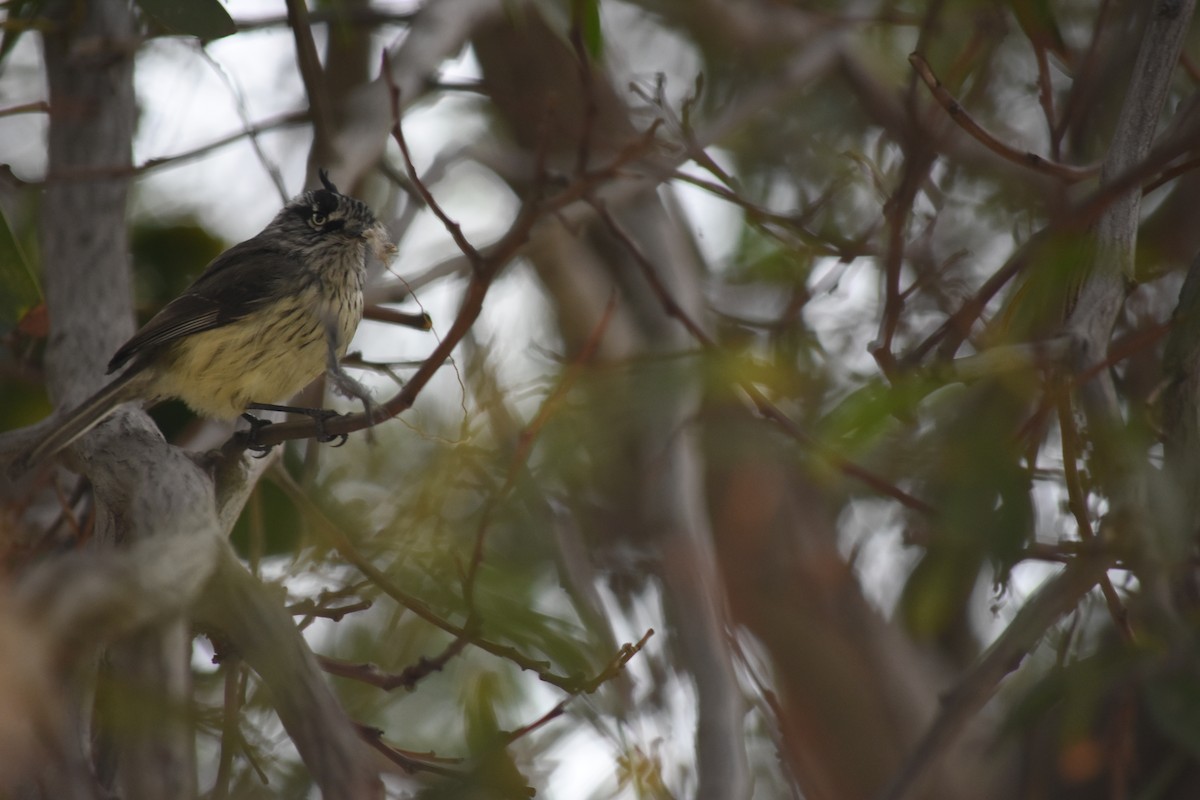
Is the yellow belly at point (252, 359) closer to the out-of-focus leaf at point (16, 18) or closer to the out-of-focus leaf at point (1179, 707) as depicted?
the out-of-focus leaf at point (16, 18)

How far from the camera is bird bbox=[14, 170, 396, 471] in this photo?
3391 mm

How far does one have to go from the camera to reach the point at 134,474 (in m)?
2.15

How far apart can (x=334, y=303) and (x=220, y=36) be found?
2.93ft

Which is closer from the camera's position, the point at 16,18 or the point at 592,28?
the point at 592,28

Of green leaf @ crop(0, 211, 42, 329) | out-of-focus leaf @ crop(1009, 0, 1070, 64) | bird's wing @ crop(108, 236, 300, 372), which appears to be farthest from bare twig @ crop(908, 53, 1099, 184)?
green leaf @ crop(0, 211, 42, 329)

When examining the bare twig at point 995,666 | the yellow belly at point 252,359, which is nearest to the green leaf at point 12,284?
the yellow belly at point 252,359

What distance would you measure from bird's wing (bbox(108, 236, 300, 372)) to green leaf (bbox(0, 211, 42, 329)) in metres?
0.32

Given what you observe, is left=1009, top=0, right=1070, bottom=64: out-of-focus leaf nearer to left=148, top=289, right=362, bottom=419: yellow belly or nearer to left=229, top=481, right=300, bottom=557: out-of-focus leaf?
left=148, top=289, right=362, bottom=419: yellow belly

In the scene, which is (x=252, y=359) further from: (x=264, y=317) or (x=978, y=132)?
(x=978, y=132)

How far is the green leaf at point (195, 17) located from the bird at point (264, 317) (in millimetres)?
612

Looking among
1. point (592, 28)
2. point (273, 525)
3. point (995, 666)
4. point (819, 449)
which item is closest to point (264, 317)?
point (273, 525)

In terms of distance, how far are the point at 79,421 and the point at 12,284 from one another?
0.73 meters

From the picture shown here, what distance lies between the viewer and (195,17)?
2975 mm

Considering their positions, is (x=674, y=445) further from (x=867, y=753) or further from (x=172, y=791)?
(x=172, y=791)
